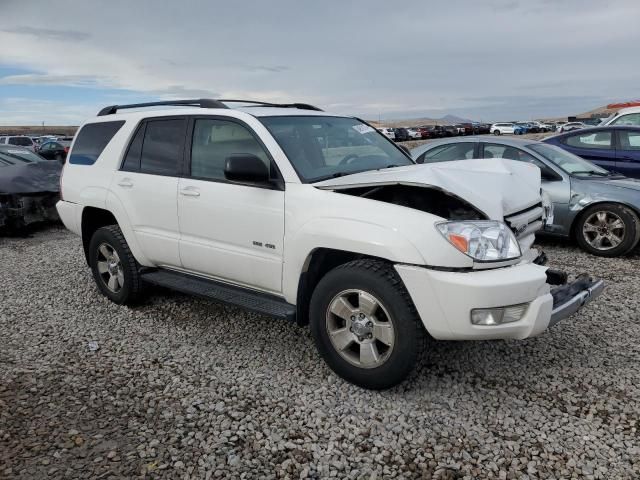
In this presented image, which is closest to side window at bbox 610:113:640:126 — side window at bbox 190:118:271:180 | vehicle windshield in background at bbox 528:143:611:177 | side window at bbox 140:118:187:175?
vehicle windshield in background at bbox 528:143:611:177

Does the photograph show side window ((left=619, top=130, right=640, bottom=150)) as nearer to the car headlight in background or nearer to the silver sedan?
the silver sedan

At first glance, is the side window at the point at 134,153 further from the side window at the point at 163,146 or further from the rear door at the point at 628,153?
the rear door at the point at 628,153

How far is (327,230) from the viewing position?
3318 millimetres

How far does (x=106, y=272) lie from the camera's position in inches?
206

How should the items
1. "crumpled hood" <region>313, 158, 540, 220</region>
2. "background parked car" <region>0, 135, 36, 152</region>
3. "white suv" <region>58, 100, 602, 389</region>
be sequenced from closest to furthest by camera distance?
"white suv" <region>58, 100, 602, 389</region> < "crumpled hood" <region>313, 158, 540, 220</region> < "background parked car" <region>0, 135, 36, 152</region>

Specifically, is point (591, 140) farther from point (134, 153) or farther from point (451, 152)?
point (134, 153)

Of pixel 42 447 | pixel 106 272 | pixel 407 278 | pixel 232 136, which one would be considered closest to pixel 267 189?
pixel 232 136

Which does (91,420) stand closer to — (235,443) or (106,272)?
(235,443)

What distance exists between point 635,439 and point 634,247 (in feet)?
14.9

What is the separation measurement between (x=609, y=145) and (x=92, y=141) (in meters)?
7.99

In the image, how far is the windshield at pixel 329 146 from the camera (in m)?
3.80

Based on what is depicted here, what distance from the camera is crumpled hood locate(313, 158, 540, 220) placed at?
10.5 ft

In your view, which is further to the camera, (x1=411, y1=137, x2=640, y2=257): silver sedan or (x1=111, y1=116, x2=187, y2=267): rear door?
(x1=411, y1=137, x2=640, y2=257): silver sedan

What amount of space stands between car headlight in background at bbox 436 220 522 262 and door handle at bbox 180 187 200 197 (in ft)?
6.62
